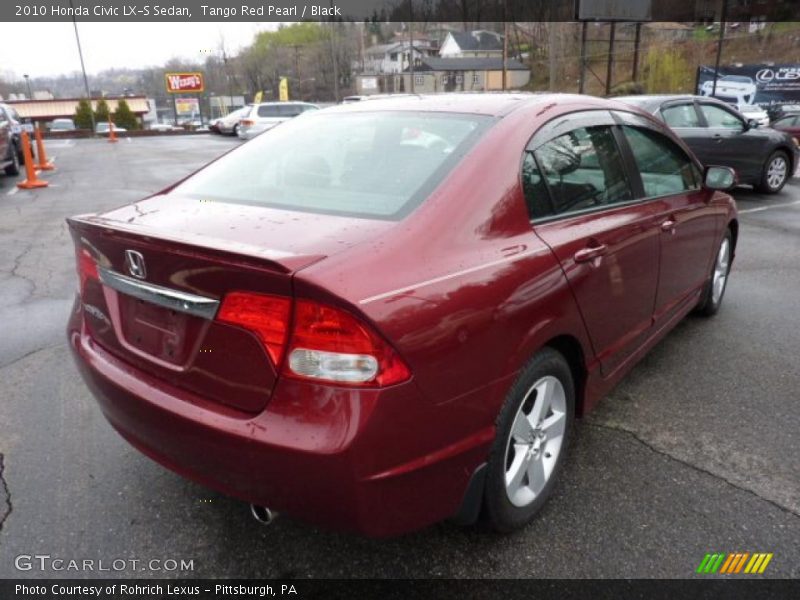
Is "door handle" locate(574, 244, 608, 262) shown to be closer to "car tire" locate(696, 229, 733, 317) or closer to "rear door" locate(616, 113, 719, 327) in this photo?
"rear door" locate(616, 113, 719, 327)

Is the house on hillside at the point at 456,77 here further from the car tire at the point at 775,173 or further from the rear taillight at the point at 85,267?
the rear taillight at the point at 85,267

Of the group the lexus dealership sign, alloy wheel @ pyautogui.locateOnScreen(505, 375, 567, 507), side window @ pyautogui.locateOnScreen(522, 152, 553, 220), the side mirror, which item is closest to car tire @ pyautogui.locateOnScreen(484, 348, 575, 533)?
alloy wheel @ pyautogui.locateOnScreen(505, 375, 567, 507)

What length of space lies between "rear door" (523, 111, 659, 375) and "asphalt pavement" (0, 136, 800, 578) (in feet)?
1.67

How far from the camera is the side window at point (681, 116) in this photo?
9656mm

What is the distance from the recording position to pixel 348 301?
5.41 ft

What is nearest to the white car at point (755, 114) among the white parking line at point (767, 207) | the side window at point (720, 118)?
the side window at point (720, 118)

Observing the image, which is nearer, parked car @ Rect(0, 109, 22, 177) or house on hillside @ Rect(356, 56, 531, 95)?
parked car @ Rect(0, 109, 22, 177)

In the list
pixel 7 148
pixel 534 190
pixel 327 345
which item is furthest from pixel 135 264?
pixel 7 148

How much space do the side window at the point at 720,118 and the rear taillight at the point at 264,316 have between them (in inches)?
405

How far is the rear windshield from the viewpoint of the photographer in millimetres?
2197

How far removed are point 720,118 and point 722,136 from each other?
1.29 ft

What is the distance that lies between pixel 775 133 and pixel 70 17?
4028cm

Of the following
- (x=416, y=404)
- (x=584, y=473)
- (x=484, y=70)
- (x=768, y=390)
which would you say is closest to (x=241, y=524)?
(x=416, y=404)

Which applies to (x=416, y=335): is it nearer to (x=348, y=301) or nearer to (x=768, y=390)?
(x=348, y=301)
